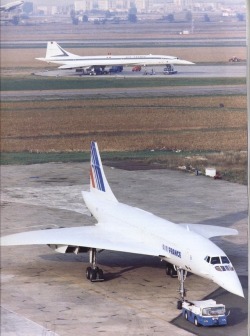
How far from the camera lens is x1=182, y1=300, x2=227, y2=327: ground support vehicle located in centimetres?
1197

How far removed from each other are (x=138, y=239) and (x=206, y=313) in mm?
2553

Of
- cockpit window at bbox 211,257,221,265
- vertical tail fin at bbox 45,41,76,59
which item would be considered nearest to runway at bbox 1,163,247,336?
cockpit window at bbox 211,257,221,265

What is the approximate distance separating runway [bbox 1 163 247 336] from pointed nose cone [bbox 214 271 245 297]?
1.12 ft

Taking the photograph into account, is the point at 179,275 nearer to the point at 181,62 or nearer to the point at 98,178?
Result: the point at 98,178

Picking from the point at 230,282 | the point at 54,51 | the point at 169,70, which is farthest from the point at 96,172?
the point at 169,70

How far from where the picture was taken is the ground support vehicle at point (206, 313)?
11969mm

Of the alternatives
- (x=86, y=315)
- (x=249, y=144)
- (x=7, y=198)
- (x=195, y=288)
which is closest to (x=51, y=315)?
(x=86, y=315)

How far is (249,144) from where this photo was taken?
27.9 ft

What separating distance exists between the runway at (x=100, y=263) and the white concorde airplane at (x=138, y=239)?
1.19 feet

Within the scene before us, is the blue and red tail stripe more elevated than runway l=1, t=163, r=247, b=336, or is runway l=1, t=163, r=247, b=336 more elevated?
the blue and red tail stripe

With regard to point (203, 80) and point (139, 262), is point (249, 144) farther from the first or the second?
point (203, 80)

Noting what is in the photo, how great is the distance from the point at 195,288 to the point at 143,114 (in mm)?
→ 12510

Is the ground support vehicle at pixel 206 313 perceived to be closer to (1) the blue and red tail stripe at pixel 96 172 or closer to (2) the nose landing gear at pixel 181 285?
(2) the nose landing gear at pixel 181 285

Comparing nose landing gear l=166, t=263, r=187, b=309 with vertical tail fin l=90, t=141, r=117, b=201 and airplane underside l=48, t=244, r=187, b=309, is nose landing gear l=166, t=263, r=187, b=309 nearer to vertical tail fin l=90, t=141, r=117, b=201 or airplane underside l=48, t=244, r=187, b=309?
airplane underside l=48, t=244, r=187, b=309
